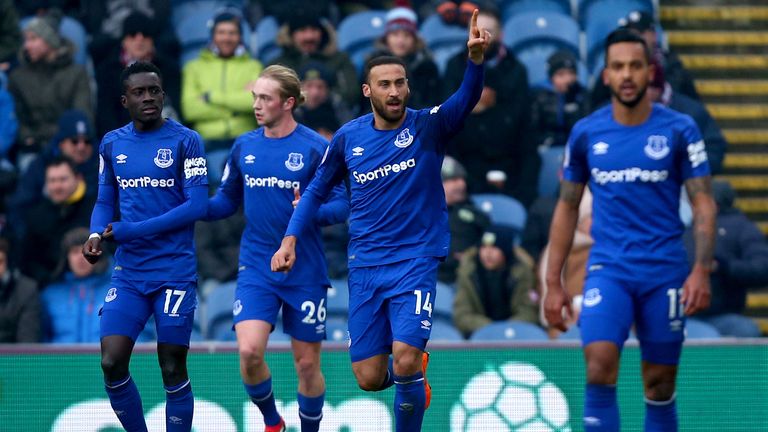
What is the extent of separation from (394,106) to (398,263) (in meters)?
0.95

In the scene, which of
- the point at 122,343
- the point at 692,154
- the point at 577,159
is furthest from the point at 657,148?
the point at 122,343

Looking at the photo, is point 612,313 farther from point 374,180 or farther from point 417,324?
point 374,180

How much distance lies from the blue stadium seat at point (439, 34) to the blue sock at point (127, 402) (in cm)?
666

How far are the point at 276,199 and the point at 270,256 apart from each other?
0.39 m

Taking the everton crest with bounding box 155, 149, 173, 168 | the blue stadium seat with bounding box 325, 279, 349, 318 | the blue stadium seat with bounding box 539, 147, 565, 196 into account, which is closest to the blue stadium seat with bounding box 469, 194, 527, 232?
the blue stadium seat with bounding box 539, 147, 565, 196

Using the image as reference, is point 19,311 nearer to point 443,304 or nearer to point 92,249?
point 92,249

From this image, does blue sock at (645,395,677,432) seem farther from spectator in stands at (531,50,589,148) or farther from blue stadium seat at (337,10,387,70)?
blue stadium seat at (337,10,387,70)

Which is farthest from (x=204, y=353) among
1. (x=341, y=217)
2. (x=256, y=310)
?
(x=341, y=217)

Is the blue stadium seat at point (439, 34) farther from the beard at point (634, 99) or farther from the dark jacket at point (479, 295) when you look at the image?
the beard at point (634, 99)

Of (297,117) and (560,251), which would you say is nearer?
(560,251)

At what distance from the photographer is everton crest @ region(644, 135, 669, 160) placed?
320 inches

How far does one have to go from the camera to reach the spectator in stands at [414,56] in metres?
13.6

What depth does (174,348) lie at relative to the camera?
9117mm

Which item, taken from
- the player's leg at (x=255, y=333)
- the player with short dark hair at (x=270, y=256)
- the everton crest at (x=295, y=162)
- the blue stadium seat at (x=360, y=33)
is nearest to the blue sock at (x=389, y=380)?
the player with short dark hair at (x=270, y=256)
